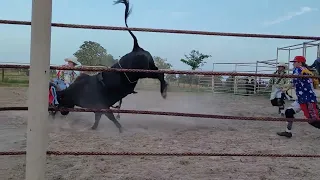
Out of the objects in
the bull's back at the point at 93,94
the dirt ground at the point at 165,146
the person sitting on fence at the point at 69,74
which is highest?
the person sitting on fence at the point at 69,74

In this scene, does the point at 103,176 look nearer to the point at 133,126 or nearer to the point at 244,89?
the point at 133,126

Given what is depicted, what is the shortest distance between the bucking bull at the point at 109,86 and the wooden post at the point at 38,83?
335cm

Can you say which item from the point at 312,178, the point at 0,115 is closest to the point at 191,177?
the point at 312,178

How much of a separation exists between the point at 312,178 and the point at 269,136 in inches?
95.7

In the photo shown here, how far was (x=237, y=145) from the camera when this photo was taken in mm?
4926

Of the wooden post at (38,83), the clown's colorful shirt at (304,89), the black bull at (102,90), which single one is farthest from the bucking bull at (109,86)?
the wooden post at (38,83)

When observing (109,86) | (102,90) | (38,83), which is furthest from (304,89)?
(38,83)

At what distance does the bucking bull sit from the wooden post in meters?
3.35

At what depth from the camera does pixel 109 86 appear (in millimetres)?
5941

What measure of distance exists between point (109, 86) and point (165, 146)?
175 centimetres

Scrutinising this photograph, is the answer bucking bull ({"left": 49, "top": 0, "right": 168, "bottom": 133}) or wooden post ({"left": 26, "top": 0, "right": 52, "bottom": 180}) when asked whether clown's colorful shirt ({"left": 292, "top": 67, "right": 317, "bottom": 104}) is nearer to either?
bucking bull ({"left": 49, "top": 0, "right": 168, "bottom": 133})

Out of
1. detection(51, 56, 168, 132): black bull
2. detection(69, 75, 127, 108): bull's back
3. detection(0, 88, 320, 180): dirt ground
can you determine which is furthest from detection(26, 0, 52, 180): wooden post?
detection(69, 75, 127, 108): bull's back

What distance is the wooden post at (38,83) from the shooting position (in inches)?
81.2

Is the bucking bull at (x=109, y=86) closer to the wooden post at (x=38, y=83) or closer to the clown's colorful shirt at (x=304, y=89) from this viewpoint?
→ the clown's colorful shirt at (x=304, y=89)
